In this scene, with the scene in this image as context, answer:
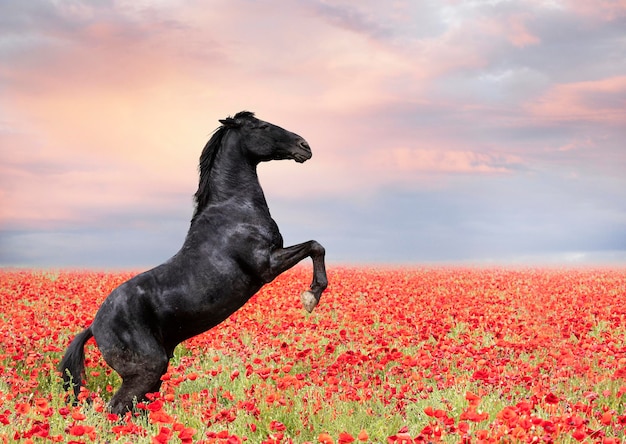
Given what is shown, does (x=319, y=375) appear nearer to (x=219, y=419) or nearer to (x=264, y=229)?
(x=264, y=229)

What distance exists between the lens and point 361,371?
773 cm

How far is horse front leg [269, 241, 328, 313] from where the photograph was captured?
6.57 m

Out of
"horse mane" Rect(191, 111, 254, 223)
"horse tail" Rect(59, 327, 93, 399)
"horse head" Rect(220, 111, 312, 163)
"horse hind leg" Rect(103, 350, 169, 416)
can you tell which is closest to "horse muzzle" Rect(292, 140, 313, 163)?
"horse head" Rect(220, 111, 312, 163)

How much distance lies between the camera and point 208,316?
667cm

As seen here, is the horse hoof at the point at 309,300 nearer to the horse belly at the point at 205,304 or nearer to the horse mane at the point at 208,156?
the horse belly at the point at 205,304

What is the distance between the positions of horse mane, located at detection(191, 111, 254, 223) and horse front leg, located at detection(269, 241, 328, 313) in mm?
1026

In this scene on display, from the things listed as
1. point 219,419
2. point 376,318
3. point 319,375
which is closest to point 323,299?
point 376,318

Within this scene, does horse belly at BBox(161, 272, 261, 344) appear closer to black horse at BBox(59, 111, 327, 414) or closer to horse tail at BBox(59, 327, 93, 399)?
black horse at BBox(59, 111, 327, 414)

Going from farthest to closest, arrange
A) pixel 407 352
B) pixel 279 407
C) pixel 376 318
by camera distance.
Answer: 1. pixel 376 318
2. pixel 407 352
3. pixel 279 407

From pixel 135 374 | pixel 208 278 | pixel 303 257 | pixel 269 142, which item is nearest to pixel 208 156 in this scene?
pixel 269 142

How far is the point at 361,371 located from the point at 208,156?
3.13 meters

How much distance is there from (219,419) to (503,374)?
3.17 m

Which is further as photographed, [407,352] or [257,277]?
[407,352]

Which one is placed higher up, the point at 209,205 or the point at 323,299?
the point at 209,205
